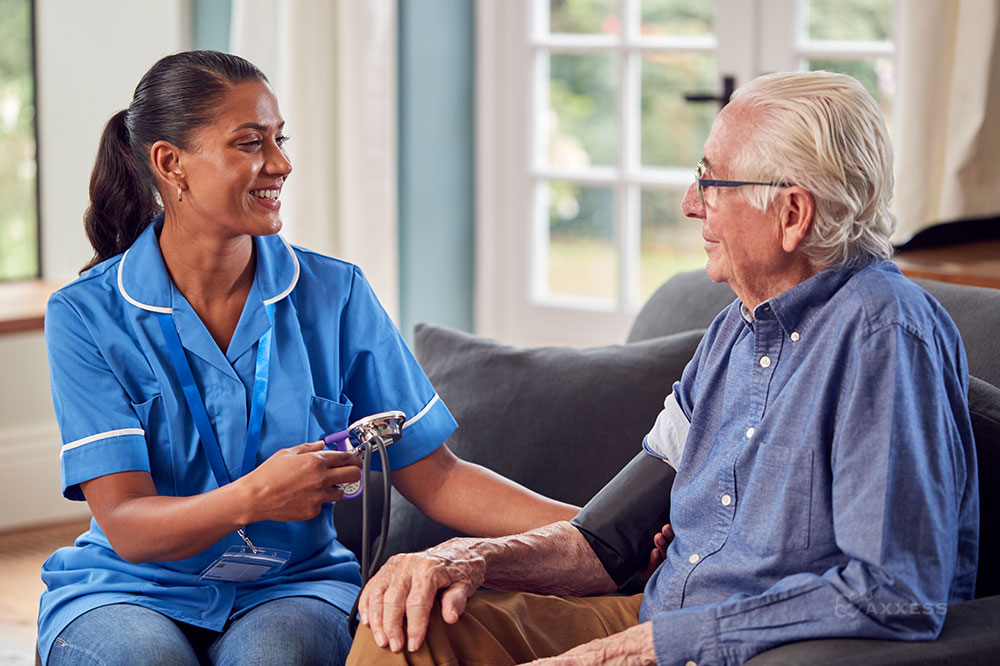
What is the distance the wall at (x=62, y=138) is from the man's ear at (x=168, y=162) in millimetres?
2082

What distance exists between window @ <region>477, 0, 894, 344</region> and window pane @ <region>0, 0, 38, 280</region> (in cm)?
148

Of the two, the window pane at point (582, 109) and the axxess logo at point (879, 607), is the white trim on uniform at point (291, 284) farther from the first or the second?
the window pane at point (582, 109)

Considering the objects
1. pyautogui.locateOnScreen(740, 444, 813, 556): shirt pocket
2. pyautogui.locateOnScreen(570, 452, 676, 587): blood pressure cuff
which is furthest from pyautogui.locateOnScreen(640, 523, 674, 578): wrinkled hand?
pyautogui.locateOnScreen(740, 444, 813, 556): shirt pocket

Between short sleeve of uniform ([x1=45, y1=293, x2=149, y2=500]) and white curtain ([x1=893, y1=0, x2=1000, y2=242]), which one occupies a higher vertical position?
white curtain ([x1=893, y1=0, x2=1000, y2=242])

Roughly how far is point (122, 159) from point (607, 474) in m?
0.93

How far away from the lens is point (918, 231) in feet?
8.63

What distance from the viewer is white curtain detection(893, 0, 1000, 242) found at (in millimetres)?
2627

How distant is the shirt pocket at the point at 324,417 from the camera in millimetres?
1790

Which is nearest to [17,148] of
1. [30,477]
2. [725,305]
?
[30,477]

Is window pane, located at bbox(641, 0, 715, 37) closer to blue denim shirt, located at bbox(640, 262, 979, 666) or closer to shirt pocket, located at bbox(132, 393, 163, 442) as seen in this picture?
blue denim shirt, located at bbox(640, 262, 979, 666)

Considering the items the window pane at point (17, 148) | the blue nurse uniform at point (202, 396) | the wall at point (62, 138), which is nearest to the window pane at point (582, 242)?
the wall at point (62, 138)

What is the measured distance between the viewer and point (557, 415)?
2.05m

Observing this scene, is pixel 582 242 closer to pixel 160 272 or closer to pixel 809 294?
pixel 160 272

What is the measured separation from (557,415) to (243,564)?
61cm
